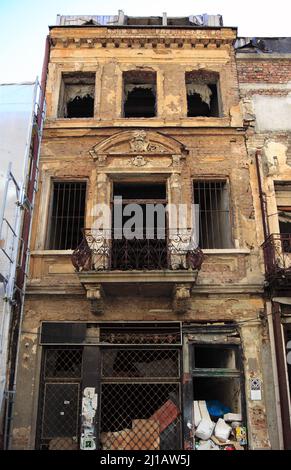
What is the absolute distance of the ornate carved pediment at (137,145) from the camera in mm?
10805

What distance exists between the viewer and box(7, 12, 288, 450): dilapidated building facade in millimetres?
8914

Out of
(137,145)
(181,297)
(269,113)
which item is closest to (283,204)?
(269,113)

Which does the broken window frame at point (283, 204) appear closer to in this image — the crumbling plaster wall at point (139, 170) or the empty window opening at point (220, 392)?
the crumbling plaster wall at point (139, 170)

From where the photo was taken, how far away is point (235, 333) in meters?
9.38

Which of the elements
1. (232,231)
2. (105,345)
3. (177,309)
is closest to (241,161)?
(232,231)

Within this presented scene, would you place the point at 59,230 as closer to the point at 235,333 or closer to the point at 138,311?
the point at 138,311

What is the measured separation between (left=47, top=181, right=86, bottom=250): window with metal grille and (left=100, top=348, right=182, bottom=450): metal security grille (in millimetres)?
2836

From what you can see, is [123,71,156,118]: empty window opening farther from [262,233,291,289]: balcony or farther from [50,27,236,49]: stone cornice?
[262,233,291,289]: balcony

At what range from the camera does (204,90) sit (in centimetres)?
1220

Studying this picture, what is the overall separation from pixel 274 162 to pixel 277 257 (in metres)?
2.50

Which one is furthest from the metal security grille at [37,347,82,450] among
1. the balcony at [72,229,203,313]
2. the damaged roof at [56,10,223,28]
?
the damaged roof at [56,10,223,28]

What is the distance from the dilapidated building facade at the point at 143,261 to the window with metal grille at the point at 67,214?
30mm

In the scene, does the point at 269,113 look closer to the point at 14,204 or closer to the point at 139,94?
the point at 139,94

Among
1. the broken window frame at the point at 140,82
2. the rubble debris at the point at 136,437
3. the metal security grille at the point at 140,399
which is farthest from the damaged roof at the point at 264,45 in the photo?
the rubble debris at the point at 136,437
